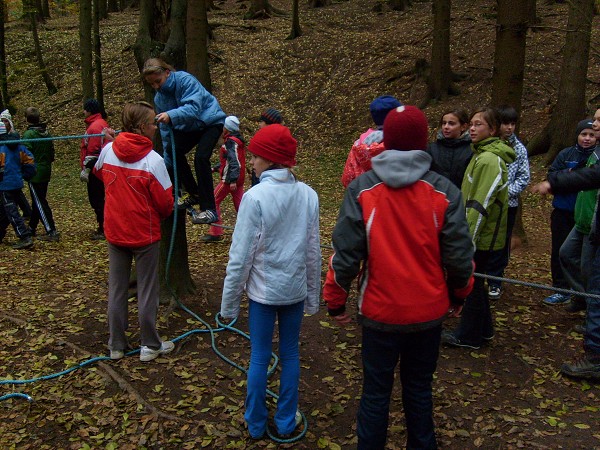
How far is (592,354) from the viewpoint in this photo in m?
4.25

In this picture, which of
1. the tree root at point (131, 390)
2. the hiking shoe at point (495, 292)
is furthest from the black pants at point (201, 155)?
the hiking shoe at point (495, 292)

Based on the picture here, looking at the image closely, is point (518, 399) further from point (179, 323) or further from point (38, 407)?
point (38, 407)

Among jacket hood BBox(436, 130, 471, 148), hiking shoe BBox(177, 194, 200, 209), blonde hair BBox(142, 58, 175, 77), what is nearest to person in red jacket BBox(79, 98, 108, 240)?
hiking shoe BBox(177, 194, 200, 209)

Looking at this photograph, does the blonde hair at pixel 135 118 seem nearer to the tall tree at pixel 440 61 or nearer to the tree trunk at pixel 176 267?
the tree trunk at pixel 176 267

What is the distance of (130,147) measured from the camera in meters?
4.24

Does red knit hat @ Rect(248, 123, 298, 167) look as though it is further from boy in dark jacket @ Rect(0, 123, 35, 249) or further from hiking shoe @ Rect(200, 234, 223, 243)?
boy in dark jacket @ Rect(0, 123, 35, 249)

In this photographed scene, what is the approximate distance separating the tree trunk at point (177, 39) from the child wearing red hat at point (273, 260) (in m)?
2.22

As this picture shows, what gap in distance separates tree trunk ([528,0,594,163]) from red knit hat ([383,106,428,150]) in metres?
9.19

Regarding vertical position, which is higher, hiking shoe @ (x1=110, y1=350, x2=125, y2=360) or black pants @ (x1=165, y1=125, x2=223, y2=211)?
black pants @ (x1=165, y1=125, x2=223, y2=211)

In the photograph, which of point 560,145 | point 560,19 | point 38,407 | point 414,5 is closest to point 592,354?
point 38,407

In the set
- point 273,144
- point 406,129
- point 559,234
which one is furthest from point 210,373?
point 559,234

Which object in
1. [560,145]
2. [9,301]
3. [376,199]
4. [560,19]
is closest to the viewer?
[376,199]

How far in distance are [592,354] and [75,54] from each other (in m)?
24.1

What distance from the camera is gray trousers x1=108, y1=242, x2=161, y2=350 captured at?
4.43 meters
